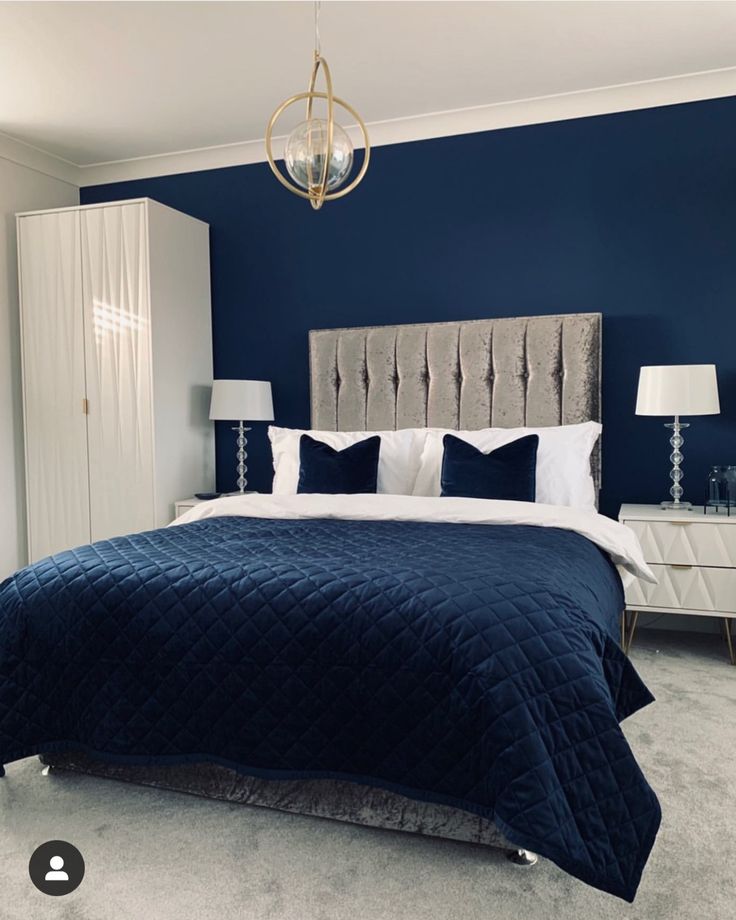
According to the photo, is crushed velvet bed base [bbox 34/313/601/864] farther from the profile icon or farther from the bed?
the profile icon

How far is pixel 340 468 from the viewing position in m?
3.64

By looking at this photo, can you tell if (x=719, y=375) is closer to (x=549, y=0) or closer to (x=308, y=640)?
(x=549, y=0)

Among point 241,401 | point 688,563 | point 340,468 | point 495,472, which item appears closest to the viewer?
point 495,472

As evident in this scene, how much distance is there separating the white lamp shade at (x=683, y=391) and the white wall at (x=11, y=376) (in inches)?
138

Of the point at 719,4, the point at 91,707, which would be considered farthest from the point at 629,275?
the point at 91,707

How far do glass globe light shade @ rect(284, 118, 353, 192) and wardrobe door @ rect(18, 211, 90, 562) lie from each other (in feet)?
8.12

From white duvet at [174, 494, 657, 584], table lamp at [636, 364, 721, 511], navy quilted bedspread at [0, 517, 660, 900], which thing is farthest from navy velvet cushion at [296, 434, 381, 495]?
table lamp at [636, 364, 721, 511]

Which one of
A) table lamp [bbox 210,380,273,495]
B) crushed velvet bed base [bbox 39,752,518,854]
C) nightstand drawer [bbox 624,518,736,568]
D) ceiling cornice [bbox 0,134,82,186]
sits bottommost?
crushed velvet bed base [bbox 39,752,518,854]

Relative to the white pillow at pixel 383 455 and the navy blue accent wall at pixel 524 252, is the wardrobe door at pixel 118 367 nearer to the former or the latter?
the navy blue accent wall at pixel 524 252

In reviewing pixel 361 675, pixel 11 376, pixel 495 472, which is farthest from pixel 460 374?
pixel 11 376

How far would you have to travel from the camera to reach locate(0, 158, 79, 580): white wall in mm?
4551

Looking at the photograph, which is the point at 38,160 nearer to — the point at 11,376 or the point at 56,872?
the point at 11,376

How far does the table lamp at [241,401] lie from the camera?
174 inches

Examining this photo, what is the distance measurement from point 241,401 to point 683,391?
7.57 ft
